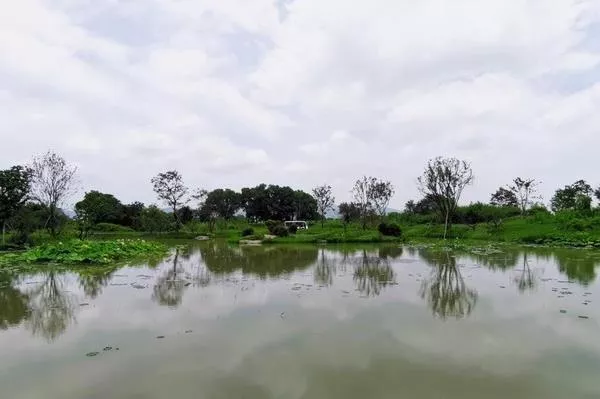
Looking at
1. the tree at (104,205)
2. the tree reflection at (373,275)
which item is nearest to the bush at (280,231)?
the tree reflection at (373,275)

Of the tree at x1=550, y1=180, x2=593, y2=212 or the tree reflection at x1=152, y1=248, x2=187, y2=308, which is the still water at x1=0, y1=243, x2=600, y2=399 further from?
the tree at x1=550, y1=180, x2=593, y2=212

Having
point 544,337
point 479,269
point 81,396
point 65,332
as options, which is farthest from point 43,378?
point 479,269

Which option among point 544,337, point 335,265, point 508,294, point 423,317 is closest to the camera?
point 544,337

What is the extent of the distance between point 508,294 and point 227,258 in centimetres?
1358

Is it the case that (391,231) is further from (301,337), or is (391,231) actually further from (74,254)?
(301,337)

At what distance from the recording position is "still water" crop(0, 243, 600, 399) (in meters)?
5.25

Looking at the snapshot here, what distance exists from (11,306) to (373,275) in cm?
1065

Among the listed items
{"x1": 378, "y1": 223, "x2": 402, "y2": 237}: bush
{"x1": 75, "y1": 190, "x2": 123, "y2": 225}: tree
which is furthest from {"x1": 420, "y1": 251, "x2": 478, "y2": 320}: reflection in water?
{"x1": 75, "y1": 190, "x2": 123, "y2": 225}: tree

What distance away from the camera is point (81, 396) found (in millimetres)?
4965

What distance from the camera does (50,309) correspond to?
962cm

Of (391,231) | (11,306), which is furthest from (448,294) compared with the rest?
(391,231)

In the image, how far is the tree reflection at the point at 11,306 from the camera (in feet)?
28.4

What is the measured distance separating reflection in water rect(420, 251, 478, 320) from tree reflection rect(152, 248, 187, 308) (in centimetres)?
622

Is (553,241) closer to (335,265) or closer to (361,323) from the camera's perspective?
(335,265)
